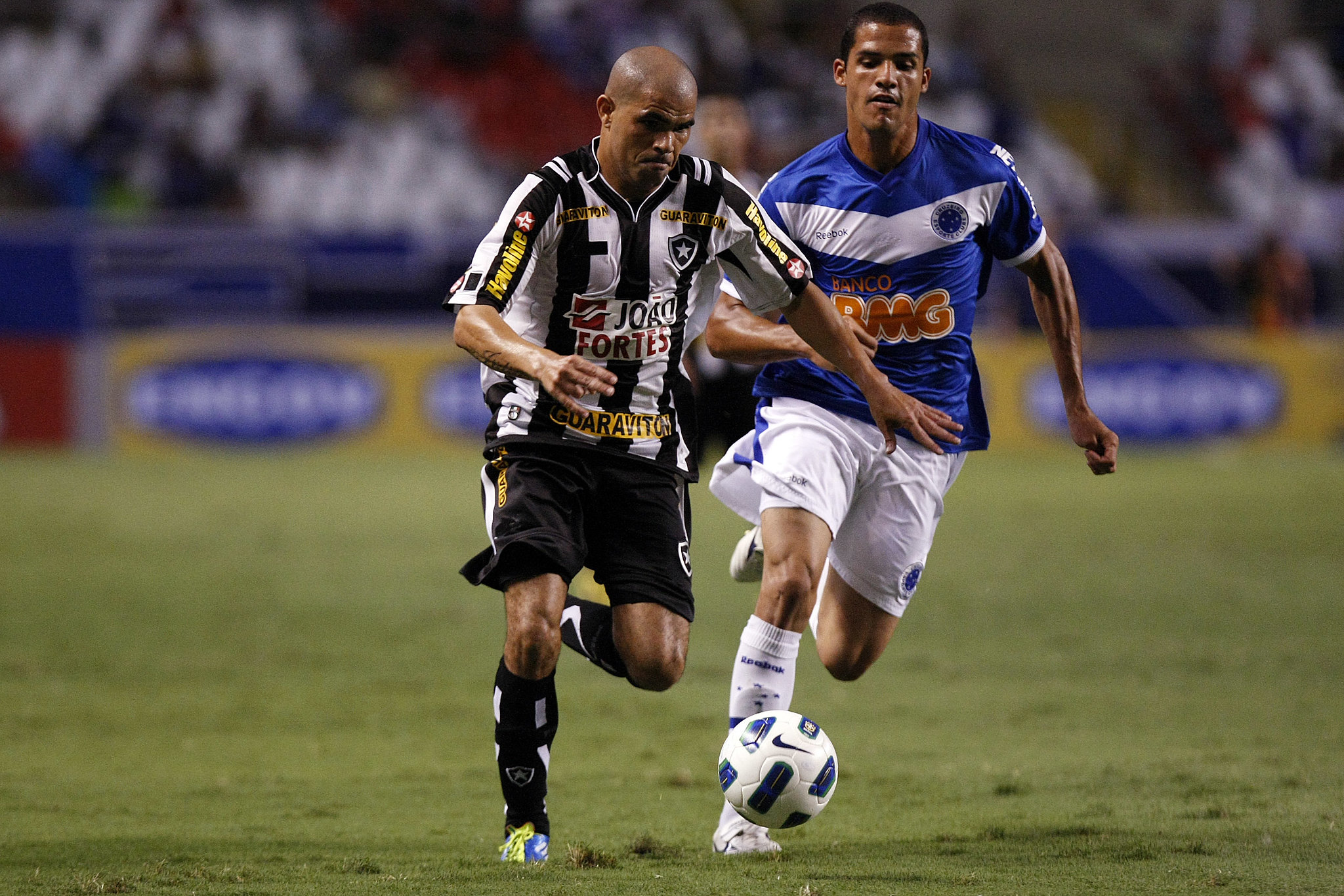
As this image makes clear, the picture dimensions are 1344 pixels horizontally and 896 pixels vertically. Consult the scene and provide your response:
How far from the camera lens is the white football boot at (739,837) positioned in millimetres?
4449

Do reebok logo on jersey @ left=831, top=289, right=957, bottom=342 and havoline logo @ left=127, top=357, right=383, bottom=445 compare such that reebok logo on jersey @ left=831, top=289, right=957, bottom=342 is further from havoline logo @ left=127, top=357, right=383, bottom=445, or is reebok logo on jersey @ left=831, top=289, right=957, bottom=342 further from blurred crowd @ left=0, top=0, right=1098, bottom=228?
blurred crowd @ left=0, top=0, right=1098, bottom=228

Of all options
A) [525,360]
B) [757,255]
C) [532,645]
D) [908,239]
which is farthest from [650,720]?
[525,360]

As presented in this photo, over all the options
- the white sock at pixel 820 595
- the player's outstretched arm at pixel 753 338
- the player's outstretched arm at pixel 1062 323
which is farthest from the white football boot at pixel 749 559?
the player's outstretched arm at pixel 1062 323

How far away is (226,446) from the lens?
1766cm

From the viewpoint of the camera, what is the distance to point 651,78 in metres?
4.23

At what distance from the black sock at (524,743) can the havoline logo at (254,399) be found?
13502mm

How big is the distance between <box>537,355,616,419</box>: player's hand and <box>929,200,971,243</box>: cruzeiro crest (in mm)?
1626

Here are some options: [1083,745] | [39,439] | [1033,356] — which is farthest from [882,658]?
[39,439]

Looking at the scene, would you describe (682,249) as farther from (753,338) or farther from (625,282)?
(753,338)

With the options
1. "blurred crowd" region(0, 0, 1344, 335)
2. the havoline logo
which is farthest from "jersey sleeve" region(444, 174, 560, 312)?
"blurred crowd" region(0, 0, 1344, 335)

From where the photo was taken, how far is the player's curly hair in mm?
4902

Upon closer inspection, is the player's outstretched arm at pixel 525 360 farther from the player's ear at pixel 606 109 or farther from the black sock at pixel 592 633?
the black sock at pixel 592 633

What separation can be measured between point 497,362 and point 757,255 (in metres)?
0.99

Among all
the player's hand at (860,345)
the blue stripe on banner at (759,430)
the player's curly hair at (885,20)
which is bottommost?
the blue stripe on banner at (759,430)
